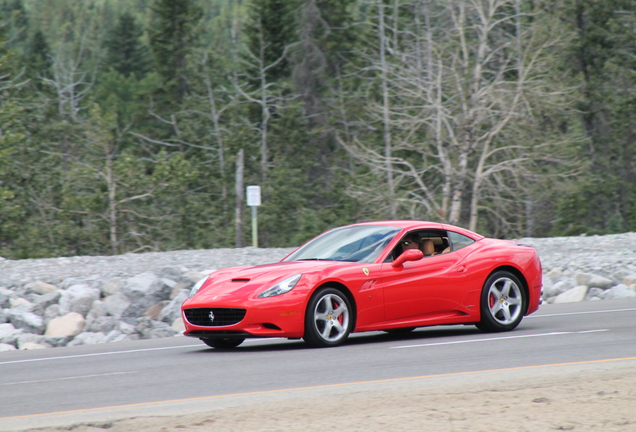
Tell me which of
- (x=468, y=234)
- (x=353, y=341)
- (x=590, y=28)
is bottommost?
(x=353, y=341)

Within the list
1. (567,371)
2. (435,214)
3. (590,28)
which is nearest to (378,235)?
(567,371)

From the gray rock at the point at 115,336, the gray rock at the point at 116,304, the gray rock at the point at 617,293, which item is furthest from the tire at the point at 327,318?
the gray rock at the point at 617,293

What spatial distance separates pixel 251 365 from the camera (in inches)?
355

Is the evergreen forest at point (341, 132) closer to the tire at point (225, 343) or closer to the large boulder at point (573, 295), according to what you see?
the large boulder at point (573, 295)

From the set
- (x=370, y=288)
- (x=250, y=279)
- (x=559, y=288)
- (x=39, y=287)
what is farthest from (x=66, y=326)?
(x=559, y=288)

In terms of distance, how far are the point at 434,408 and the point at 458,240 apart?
4847 mm

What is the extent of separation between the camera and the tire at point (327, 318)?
9641 millimetres

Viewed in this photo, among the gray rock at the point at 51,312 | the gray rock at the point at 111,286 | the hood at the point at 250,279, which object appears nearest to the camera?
the hood at the point at 250,279

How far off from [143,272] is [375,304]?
32.0ft

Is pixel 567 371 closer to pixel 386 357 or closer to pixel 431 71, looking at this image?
pixel 386 357

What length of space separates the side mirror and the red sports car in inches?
0.5

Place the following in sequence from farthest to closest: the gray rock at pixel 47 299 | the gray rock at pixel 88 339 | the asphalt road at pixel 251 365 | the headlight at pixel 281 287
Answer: the gray rock at pixel 47 299
the gray rock at pixel 88 339
the headlight at pixel 281 287
the asphalt road at pixel 251 365

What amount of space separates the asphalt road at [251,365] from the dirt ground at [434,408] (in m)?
0.29

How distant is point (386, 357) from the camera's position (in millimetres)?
9234
